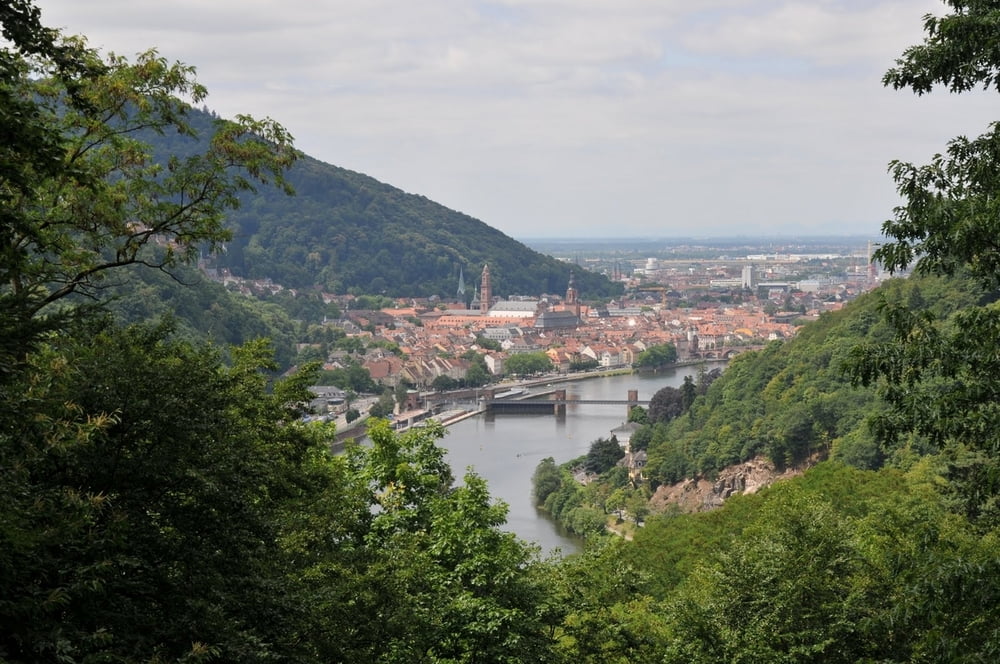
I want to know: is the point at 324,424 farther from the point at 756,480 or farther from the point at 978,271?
the point at 756,480

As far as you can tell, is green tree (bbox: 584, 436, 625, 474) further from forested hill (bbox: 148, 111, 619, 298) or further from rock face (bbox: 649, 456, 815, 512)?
forested hill (bbox: 148, 111, 619, 298)

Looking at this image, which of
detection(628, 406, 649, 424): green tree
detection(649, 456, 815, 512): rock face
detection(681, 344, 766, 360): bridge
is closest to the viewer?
detection(649, 456, 815, 512): rock face

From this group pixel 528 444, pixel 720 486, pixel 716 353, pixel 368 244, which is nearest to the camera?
pixel 720 486

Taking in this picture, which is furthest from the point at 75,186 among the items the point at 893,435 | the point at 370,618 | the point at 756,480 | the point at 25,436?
the point at 756,480

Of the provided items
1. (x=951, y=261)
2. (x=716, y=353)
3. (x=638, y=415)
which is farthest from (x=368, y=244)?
(x=951, y=261)

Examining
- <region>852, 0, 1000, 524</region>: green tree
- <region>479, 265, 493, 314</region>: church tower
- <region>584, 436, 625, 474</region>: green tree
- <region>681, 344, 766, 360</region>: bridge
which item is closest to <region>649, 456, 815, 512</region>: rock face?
<region>584, 436, 625, 474</region>: green tree

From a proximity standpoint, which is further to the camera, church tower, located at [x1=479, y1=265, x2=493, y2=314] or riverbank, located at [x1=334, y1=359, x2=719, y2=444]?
church tower, located at [x1=479, y1=265, x2=493, y2=314]

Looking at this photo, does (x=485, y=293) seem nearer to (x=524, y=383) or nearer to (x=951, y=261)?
(x=524, y=383)
